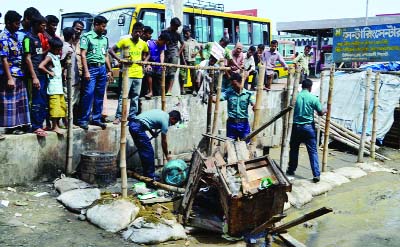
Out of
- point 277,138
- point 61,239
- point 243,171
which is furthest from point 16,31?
point 277,138

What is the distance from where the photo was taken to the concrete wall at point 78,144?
672 cm

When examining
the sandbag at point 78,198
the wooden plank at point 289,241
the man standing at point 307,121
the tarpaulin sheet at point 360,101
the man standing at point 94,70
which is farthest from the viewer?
the tarpaulin sheet at point 360,101

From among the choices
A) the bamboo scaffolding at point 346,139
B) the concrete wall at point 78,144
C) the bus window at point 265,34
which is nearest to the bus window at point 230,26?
the bus window at point 265,34

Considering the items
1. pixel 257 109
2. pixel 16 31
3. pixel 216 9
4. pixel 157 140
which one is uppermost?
pixel 216 9

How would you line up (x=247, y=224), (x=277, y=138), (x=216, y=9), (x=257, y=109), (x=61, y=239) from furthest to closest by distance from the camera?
(x=216, y=9) → (x=277, y=138) → (x=257, y=109) → (x=247, y=224) → (x=61, y=239)

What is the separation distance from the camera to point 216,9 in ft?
58.6

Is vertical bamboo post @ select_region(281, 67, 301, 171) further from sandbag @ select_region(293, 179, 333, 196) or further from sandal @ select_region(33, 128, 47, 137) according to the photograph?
sandal @ select_region(33, 128, 47, 137)

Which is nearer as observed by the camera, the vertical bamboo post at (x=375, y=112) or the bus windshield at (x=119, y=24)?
the vertical bamboo post at (x=375, y=112)

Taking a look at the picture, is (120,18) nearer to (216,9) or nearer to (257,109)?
(216,9)

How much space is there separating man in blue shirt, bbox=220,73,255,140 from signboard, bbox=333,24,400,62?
7551mm

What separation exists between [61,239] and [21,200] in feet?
4.23

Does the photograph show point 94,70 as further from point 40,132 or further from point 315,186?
point 315,186

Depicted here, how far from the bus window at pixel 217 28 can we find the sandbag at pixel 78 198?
36.7 feet

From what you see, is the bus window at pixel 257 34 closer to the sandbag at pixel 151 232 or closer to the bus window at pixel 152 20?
the bus window at pixel 152 20
